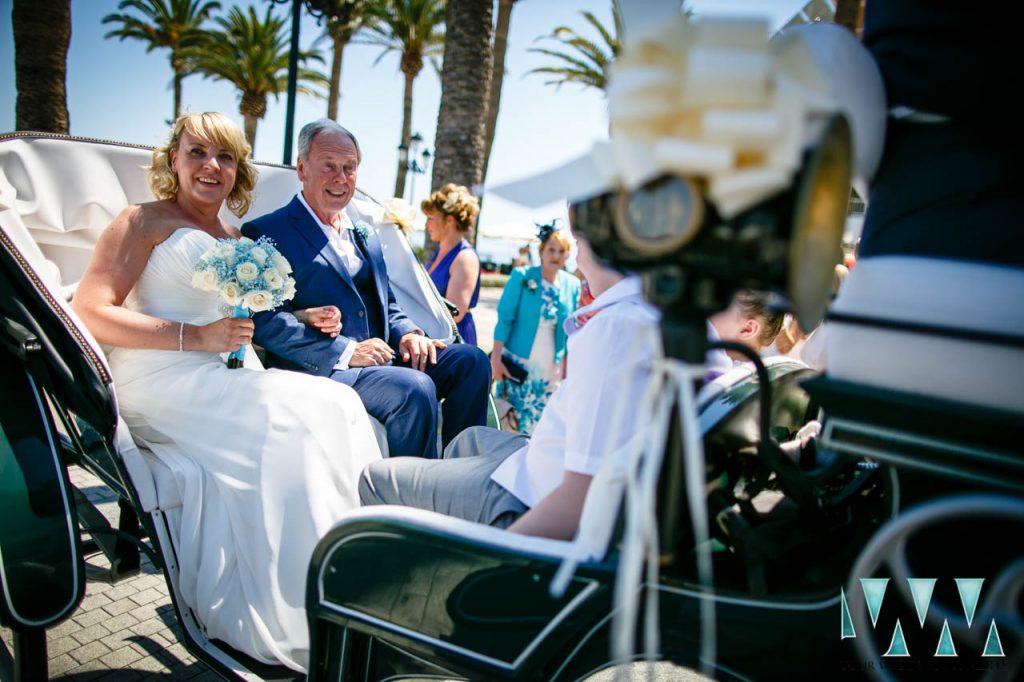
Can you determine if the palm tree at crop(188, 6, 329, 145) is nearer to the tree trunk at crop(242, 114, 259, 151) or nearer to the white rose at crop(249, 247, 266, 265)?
the tree trunk at crop(242, 114, 259, 151)

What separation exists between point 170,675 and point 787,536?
7.49 feet

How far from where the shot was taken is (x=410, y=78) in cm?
2091

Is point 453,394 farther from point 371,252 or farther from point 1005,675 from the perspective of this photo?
point 1005,675

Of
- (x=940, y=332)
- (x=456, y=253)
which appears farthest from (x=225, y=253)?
(x=456, y=253)

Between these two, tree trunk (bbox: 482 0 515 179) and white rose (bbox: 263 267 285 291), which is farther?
tree trunk (bbox: 482 0 515 179)

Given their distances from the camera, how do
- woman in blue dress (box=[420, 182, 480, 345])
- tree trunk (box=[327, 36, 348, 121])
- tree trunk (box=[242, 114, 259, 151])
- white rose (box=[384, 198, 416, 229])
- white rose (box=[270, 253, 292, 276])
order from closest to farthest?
white rose (box=[270, 253, 292, 276]) < white rose (box=[384, 198, 416, 229]) < woman in blue dress (box=[420, 182, 480, 345]) < tree trunk (box=[327, 36, 348, 121]) < tree trunk (box=[242, 114, 259, 151])

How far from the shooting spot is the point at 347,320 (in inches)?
112

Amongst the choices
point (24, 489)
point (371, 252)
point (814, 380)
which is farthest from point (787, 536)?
point (371, 252)

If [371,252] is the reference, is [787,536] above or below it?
below

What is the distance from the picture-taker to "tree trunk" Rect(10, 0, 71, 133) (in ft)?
24.5

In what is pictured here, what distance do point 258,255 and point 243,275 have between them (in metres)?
0.10

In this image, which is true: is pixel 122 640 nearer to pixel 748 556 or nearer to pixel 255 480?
pixel 255 480

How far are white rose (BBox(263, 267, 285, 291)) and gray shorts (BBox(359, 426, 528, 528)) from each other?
83cm

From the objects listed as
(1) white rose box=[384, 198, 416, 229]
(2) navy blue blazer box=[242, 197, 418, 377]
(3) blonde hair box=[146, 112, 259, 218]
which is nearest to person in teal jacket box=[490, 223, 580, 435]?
(1) white rose box=[384, 198, 416, 229]
